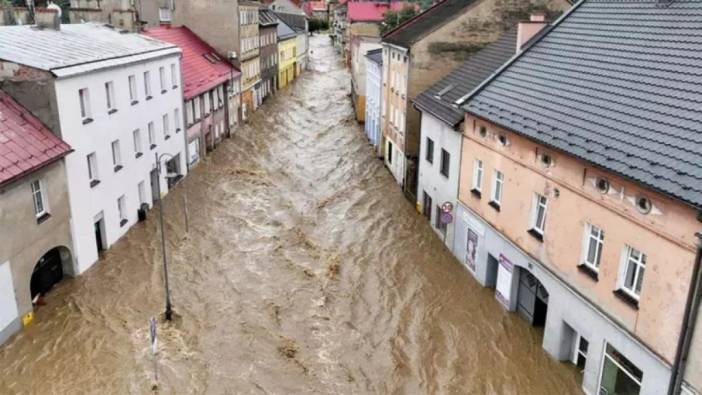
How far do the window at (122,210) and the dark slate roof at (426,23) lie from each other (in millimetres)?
14891

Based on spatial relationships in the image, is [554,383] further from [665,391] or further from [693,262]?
[693,262]

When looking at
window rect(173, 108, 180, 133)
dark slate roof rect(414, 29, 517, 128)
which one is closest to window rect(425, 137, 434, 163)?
dark slate roof rect(414, 29, 517, 128)

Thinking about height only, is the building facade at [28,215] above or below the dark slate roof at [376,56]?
below

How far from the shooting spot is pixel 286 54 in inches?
2854

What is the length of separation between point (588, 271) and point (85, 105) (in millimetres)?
17566

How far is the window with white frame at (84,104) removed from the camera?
70.6 ft

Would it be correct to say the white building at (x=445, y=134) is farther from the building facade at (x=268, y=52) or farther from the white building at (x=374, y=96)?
the building facade at (x=268, y=52)

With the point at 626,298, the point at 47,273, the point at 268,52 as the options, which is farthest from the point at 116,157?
the point at 268,52

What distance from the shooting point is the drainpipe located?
11445 mm

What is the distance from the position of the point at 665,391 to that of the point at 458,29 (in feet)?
67.6

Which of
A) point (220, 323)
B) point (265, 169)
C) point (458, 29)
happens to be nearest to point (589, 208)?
point (220, 323)

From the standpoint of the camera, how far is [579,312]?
15195 millimetres

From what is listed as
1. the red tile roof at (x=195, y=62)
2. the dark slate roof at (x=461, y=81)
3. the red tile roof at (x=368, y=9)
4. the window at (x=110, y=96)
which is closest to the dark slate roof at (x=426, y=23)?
the dark slate roof at (x=461, y=81)

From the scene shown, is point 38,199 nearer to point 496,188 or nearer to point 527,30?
point 496,188
